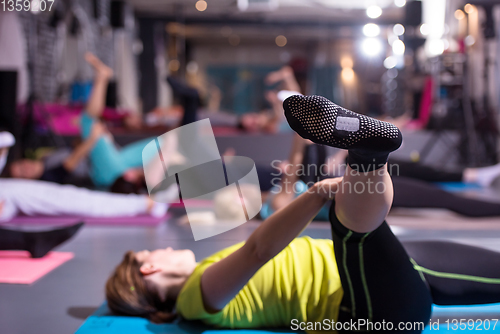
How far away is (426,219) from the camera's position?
2449 mm

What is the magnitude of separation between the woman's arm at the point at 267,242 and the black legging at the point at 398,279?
0.19 feet

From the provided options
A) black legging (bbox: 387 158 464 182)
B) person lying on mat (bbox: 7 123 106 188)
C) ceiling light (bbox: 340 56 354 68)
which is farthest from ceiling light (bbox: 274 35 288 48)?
person lying on mat (bbox: 7 123 106 188)

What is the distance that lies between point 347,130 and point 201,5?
656cm

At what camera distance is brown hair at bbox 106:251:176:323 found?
3.73 ft

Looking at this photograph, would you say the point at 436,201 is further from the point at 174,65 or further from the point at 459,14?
the point at 174,65

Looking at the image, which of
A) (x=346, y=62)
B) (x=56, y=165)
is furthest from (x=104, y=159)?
(x=346, y=62)

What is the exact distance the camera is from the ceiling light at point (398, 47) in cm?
503

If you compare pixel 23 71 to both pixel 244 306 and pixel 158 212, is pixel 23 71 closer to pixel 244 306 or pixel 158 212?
pixel 158 212

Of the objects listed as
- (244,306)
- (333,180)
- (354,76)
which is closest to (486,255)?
(333,180)

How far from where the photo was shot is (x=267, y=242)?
922 mm

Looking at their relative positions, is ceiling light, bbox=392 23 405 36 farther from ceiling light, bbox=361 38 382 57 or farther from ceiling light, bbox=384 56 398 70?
ceiling light, bbox=384 56 398 70

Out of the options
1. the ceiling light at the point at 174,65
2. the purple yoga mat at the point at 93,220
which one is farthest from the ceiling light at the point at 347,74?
the purple yoga mat at the point at 93,220

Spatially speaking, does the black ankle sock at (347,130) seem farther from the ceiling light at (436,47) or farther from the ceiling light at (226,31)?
the ceiling light at (226,31)

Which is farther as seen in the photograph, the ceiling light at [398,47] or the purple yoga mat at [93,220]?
the ceiling light at [398,47]
